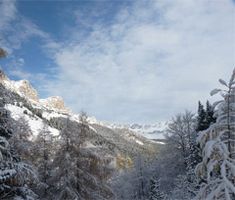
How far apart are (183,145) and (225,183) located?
4386 centimetres

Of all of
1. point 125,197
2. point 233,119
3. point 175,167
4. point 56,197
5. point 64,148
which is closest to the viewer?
point 233,119

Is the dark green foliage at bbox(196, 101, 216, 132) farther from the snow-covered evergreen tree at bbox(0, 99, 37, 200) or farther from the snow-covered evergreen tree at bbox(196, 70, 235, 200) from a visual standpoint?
the snow-covered evergreen tree at bbox(196, 70, 235, 200)

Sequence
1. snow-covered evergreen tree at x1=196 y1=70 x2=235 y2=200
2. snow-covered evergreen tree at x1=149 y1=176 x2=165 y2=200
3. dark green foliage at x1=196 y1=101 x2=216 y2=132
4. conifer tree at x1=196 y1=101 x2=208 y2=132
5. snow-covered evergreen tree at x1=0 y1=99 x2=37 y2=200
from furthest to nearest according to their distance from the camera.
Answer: snow-covered evergreen tree at x1=149 y1=176 x2=165 y2=200 → conifer tree at x1=196 y1=101 x2=208 y2=132 → dark green foliage at x1=196 y1=101 x2=216 y2=132 → snow-covered evergreen tree at x1=0 y1=99 x2=37 y2=200 → snow-covered evergreen tree at x1=196 y1=70 x2=235 y2=200

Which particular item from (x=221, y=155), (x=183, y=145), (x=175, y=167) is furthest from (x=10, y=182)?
(x=175, y=167)

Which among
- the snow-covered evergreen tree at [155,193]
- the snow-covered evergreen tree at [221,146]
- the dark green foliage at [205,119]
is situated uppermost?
the dark green foliage at [205,119]

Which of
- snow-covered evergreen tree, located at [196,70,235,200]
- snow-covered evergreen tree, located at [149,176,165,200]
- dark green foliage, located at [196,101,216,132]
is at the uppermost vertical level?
dark green foliage, located at [196,101,216,132]

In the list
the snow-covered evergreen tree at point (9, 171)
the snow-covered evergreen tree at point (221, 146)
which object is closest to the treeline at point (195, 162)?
the snow-covered evergreen tree at point (221, 146)

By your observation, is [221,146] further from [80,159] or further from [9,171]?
[80,159]

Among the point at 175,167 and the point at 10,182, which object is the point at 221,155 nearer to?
the point at 10,182

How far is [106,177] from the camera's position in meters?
20.0

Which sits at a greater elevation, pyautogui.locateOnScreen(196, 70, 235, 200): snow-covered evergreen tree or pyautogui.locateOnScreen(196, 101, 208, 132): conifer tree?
pyautogui.locateOnScreen(196, 101, 208, 132): conifer tree

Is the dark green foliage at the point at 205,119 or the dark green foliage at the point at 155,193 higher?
the dark green foliage at the point at 205,119

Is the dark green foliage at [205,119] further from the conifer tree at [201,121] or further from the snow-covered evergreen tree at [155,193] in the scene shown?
the snow-covered evergreen tree at [155,193]

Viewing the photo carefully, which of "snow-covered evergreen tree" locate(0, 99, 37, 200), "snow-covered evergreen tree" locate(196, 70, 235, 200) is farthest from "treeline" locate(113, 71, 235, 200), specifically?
"snow-covered evergreen tree" locate(0, 99, 37, 200)
